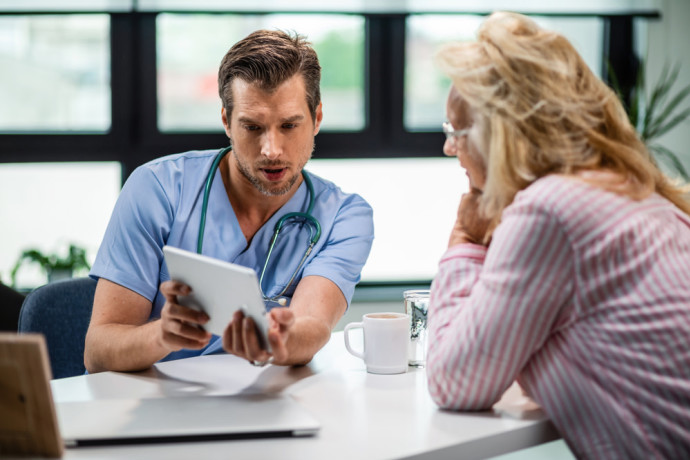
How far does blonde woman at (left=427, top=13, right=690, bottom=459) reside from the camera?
1.03 metres

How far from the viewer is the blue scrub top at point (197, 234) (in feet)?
5.30

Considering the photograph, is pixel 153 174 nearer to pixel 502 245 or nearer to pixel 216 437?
pixel 216 437

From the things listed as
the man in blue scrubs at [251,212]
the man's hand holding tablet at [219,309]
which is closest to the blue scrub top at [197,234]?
the man in blue scrubs at [251,212]

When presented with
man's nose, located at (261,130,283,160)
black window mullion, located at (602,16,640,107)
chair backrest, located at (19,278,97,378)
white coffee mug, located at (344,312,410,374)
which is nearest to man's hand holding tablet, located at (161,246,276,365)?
white coffee mug, located at (344,312,410,374)

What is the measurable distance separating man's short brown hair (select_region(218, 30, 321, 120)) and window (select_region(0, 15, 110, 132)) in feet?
5.86

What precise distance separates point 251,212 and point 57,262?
1576mm

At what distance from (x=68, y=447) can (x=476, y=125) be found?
775 millimetres

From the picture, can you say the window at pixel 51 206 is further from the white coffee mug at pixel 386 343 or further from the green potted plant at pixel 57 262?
the white coffee mug at pixel 386 343

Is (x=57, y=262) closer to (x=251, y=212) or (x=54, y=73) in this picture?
(x=54, y=73)

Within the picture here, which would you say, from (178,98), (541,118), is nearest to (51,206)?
(178,98)

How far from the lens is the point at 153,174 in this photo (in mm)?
1712

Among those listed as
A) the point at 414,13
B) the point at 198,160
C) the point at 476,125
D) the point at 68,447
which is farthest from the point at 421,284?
the point at 68,447

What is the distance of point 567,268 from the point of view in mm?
1053

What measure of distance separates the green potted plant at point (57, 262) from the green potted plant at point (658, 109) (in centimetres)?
245
